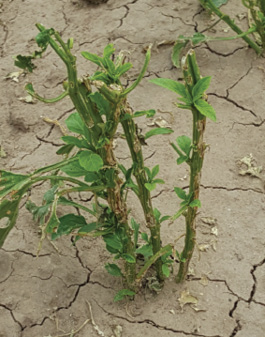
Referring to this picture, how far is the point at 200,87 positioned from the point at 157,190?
1275 millimetres

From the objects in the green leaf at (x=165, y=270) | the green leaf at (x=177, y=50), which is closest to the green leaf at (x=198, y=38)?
the green leaf at (x=177, y=50)

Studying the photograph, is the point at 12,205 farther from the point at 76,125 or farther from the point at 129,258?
the point at 129,258

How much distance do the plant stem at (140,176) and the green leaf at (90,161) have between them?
16 cm

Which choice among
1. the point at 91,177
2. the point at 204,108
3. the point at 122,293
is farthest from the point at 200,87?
the point at 122,293

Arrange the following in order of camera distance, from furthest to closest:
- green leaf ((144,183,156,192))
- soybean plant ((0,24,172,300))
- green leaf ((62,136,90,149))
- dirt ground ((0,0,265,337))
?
dirt ground ((0,0,265,337)), green leaf ((144,183,156,192)), green leaf ((62,136,90,149)), soybean plant ((0,24,172,300))

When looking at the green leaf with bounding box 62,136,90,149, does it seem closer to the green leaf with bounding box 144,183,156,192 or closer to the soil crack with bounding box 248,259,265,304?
the green leaf with bounding box 144,183,156,192

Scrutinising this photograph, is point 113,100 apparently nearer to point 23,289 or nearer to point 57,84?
point 23,289

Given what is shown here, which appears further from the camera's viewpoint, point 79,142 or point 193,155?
point 193,155

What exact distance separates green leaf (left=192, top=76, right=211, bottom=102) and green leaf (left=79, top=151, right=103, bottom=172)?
38 centimetres

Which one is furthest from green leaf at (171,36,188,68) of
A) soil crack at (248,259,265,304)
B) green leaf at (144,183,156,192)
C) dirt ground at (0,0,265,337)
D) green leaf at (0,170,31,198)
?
green leaf at (0,170,31,198)

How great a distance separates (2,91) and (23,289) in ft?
4.92

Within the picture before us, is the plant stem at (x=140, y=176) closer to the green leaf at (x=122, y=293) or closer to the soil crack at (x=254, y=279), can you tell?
the green leaf at (x=122, y=293)

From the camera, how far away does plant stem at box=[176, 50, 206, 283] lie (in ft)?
5.72

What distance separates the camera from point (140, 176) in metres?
2.08
